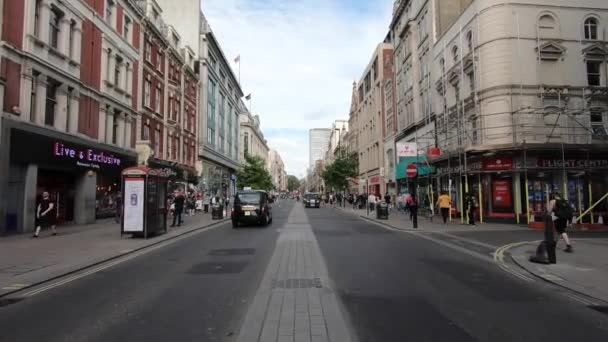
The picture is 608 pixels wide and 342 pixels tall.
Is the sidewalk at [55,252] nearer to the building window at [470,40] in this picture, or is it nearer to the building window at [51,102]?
the building window at [51,102]

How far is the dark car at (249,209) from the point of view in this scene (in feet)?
69.2

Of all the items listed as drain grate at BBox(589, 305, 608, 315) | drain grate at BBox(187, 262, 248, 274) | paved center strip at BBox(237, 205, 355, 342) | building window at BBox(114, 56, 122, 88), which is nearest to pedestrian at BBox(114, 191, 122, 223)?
building window at BBox(114, 56, 122, 88)

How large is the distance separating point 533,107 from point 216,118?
39.3 m

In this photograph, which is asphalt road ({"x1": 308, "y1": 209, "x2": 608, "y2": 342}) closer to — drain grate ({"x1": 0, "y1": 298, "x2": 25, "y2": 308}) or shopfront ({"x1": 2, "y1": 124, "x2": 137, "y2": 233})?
drain grate ({"x1": 0, "y1": 298, "x2": 25, "y2": 308})

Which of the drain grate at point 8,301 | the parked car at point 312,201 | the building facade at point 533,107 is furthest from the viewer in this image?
the parked car at point 312,201

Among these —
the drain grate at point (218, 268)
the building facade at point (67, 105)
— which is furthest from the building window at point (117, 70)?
the drain grate at point (218, 268)

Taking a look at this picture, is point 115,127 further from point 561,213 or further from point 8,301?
point 561,213

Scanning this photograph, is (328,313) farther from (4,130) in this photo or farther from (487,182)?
(487,182)

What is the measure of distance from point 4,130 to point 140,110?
545 inches

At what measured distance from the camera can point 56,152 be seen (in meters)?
18.5

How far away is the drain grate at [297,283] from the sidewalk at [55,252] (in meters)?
4.56

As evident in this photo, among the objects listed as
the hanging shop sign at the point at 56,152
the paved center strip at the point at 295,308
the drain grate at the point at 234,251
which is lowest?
the paved center strip at the point at 295,308

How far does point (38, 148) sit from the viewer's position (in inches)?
688

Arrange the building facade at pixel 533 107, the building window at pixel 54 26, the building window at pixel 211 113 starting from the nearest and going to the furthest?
the building window at pixel 54 26 → the building facade at pixel 533 107 → the building window at pixel 211 113
